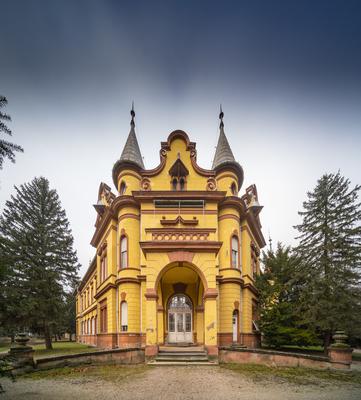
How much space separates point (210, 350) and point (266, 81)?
1255 centimetres

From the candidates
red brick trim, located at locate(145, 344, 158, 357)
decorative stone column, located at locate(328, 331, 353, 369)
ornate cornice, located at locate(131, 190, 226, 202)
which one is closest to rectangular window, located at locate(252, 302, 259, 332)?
decorative stone column, located at locate(328, 331, 353, 369)

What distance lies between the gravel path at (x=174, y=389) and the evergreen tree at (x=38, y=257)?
13258 millimetres

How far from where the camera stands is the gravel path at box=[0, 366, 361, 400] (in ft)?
26.9

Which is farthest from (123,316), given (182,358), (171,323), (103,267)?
(103,267)

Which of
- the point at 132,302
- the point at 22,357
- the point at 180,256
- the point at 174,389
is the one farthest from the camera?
the point at 132,302

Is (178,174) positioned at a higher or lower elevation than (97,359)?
higher

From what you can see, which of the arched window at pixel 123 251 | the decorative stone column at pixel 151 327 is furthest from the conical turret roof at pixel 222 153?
the decorative stone column at pixel 151 327

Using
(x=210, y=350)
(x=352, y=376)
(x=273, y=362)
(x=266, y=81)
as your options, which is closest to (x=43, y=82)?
(x=266, y=81)

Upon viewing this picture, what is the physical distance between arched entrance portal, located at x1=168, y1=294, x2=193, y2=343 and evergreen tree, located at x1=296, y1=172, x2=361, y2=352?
7254 millimetres

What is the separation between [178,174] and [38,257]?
44.4 ft

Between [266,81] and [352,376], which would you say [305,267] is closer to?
[352,376]

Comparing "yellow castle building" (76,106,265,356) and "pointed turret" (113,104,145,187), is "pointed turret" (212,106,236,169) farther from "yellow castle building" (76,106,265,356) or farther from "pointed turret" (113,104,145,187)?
"pointed turret" (113,104,145,187)

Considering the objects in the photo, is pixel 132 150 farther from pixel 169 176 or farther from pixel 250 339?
pixel 250 339

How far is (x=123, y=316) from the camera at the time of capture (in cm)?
1847
